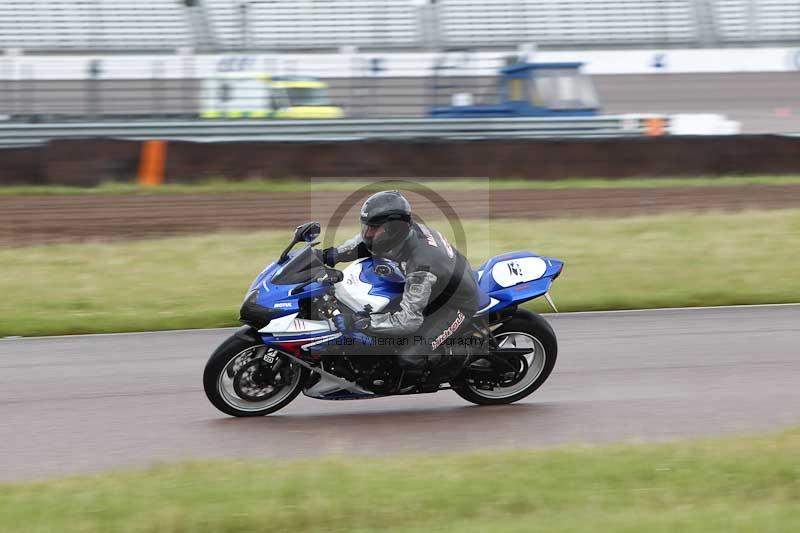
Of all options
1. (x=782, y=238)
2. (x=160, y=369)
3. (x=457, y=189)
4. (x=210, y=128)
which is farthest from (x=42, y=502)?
(x=210, y=128)

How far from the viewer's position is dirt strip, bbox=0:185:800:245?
582 inches

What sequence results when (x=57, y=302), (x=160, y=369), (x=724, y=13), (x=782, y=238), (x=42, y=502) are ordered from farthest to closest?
1. (x=724, y=13)
2. (x=782, y=238)
3. (x=57, y=302)
4. (x=160, y=369)
5. (x=42, y=502)

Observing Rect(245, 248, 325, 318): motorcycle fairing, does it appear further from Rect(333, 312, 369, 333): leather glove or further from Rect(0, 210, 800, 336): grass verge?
Rect(0, 210, 800, 336): grass verge

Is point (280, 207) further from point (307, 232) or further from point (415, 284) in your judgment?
point (415, 284)

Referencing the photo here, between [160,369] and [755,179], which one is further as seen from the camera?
[755,179]

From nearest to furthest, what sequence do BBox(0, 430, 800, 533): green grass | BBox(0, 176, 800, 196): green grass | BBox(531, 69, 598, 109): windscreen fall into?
BBox(0, 430, 800, 533): green grass
BBox(0, 176, 800, 196): green grass
BBox(531, 69, 598, 109): windscreen

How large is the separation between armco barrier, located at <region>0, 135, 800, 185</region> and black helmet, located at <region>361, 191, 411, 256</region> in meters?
11.7

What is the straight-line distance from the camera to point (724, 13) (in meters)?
32.9

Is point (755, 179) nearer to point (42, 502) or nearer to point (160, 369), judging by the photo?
point (160, 369)

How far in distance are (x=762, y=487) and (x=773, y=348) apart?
411 cm

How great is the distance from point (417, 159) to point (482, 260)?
5.89 metres

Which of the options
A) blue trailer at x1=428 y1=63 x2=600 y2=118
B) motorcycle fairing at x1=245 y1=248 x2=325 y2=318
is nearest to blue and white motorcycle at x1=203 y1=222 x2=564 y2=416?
motorcycle fairing at x1=245 y1=248 x2=325 y2=318

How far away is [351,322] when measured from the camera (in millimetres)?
6523

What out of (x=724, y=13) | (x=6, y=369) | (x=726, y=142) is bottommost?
(x=6, y=369)
